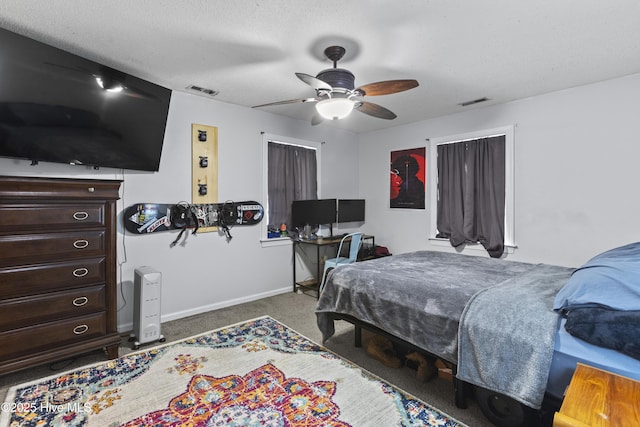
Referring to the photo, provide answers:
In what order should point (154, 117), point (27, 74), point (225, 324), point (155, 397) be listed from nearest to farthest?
point (155, 397), point (27, 74), point (154, 117), point (225, 324)

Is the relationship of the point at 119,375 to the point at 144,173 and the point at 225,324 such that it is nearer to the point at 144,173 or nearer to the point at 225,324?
the point at 225,324

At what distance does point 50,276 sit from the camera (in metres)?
2.25

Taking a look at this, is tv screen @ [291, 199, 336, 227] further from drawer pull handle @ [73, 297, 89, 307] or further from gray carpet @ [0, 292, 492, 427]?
drawer pull handle @ [73, 297, 89, 307]

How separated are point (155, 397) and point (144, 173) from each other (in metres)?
2.12

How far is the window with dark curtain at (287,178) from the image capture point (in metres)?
4.30

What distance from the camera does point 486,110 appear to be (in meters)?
3.87

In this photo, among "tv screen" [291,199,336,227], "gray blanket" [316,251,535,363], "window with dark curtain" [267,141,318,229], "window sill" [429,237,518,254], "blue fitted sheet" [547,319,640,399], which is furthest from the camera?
"tv screen" [291,199,336,227]

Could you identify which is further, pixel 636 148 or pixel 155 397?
pixel 636 148

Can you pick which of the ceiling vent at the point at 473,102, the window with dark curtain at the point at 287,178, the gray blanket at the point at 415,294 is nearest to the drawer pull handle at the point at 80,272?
the gray blanket at the point at 415,294

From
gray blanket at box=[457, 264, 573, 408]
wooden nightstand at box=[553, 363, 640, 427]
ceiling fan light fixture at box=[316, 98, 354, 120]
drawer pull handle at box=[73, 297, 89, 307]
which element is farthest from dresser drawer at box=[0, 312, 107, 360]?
wooden nightstand at box=[553, 363, 640, 427]

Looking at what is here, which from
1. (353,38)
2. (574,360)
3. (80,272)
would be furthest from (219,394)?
(353,38)

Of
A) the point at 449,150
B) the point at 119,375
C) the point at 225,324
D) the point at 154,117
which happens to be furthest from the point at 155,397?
the point at 449,150

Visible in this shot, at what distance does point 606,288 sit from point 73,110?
12.3 ft

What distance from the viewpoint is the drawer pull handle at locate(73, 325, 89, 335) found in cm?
235
